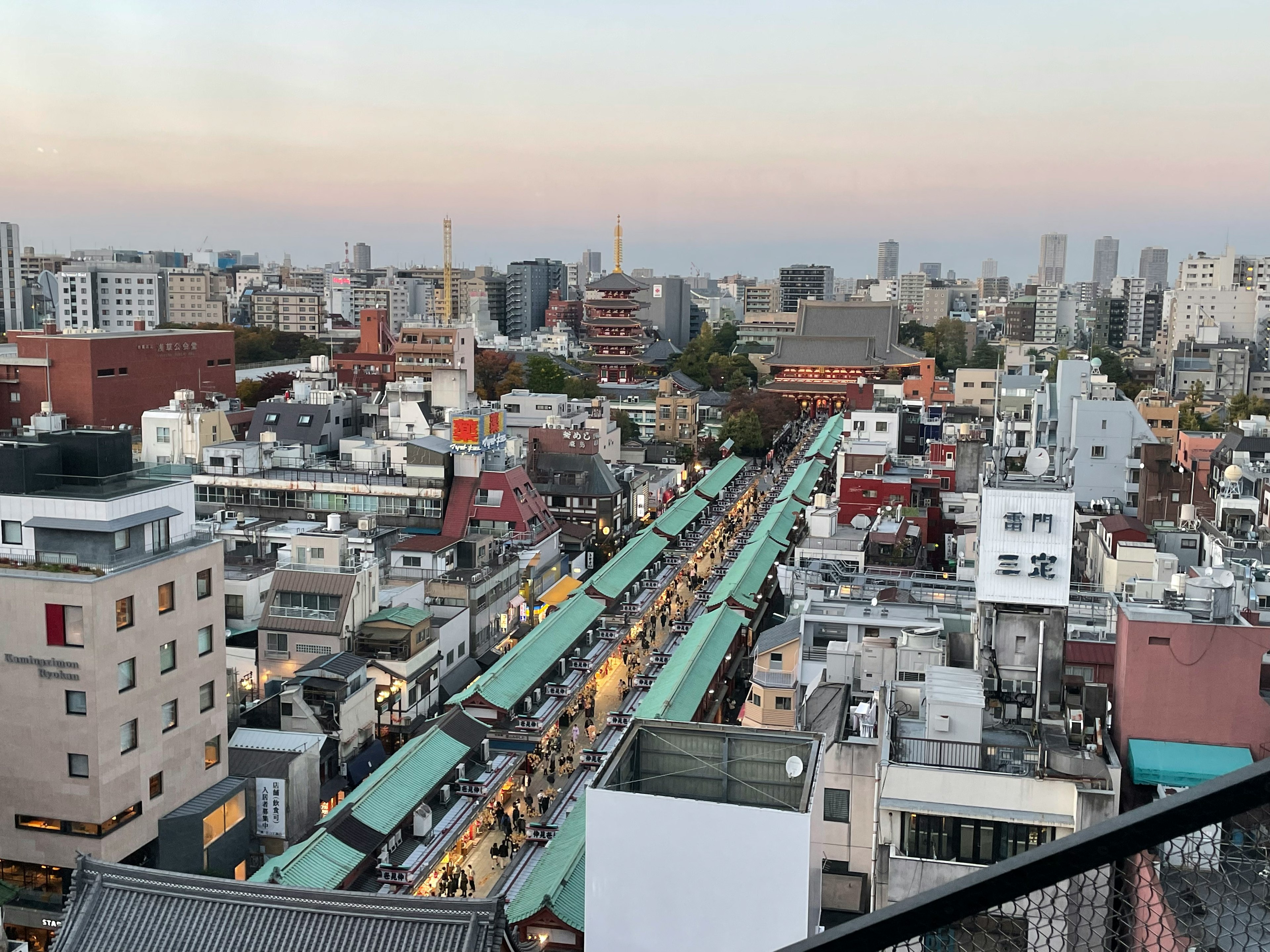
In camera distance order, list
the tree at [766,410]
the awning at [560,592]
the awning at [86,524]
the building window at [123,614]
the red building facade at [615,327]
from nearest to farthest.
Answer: the building window at [123,614]
the awning at [86,524]
the awning at [560,592]
the tree at [766,410]
the red building facade at [615,327]

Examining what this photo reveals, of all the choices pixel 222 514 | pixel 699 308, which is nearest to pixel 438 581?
pixel 222 514

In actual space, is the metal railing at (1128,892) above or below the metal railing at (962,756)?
above

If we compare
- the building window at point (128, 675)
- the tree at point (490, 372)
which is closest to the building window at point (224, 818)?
the building window at point (128, 675)

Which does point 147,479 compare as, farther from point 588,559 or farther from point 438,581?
point 588,559

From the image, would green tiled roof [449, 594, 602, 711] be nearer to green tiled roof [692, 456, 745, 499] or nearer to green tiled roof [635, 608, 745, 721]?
green tiled roof [635, 608, 745, 721]

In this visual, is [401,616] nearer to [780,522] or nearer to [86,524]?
[86,524]

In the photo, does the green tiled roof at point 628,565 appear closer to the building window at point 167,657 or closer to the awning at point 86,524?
the building window at point 167,657

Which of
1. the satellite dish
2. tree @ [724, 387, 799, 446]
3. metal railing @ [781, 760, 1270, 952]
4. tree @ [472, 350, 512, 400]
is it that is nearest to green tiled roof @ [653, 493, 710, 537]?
tree @ [724, 387, 799, 446]
